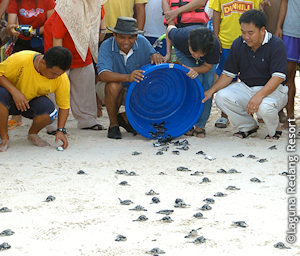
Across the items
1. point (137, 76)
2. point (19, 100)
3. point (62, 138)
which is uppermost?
point (137, 76)

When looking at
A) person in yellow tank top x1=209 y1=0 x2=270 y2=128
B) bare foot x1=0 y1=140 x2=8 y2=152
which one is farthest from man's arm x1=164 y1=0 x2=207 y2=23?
bare foot x1=0 y1=140 x2=8 y2=152

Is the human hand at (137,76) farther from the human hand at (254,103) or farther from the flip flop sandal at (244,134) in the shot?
the flip flop sandal at (244,134)

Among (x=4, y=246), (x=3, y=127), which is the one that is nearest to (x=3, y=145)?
(x=3, y=127)

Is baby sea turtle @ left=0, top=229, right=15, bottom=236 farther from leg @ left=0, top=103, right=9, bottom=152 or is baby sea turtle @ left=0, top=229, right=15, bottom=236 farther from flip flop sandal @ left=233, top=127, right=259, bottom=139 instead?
flip flop sandal @ left=233, top=127, right=259, bottom=139

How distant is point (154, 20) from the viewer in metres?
6.59

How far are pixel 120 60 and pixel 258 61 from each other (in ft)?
4.24

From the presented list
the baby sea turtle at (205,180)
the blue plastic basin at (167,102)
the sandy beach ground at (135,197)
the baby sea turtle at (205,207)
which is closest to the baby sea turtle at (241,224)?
the sandy beach ground at (135,197)

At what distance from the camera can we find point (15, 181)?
14.3ft

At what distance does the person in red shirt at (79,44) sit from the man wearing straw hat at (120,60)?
25cm

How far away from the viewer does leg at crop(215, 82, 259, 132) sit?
567cm

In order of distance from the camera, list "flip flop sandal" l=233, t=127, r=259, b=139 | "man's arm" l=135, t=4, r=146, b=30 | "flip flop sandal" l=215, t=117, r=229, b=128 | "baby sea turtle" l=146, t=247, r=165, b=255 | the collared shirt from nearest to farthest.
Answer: "baby sea turtle" l=146, t=247, r=165, b=255, the collared shirt, "flip flop sandal" l=233, t=127, r=259, b=139, "flip flop sandal" l=215, t=117, r=229, b=128, "man's arm" l=135, t=4, r=146, b=30

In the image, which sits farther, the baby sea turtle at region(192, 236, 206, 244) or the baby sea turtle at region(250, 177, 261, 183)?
the baby sea turtle at region(250, 177, 261, 183)

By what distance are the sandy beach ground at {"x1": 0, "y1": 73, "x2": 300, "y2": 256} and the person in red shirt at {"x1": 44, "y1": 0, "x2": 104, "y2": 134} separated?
0.32 metres

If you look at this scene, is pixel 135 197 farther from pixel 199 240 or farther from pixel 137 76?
pixel 137 76
